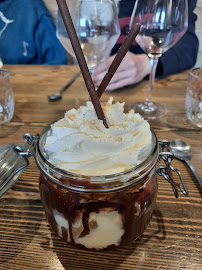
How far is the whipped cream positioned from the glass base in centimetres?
38

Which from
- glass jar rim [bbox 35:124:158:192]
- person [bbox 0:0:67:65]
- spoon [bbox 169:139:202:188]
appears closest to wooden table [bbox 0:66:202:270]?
spoon [bbox 169:139:202:188]

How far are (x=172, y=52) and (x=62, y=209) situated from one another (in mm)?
942

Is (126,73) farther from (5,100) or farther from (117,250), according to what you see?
(117,250)

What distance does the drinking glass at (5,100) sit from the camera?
750mm

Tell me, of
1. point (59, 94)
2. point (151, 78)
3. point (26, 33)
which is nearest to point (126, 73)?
point (151, 78)

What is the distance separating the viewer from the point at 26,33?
158cm

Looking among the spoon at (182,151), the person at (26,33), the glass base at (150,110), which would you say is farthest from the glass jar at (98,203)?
the person at (26,33)

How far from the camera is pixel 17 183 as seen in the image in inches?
21.4

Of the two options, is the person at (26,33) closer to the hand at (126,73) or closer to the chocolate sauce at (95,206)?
the hand at (126,73)

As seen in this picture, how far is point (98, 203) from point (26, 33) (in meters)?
1.49

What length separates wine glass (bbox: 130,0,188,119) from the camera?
30.3 inches

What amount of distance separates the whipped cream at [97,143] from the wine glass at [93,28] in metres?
0.48

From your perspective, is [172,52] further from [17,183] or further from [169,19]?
[17,183]

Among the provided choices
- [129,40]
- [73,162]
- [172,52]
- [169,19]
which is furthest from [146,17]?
[73,162]
